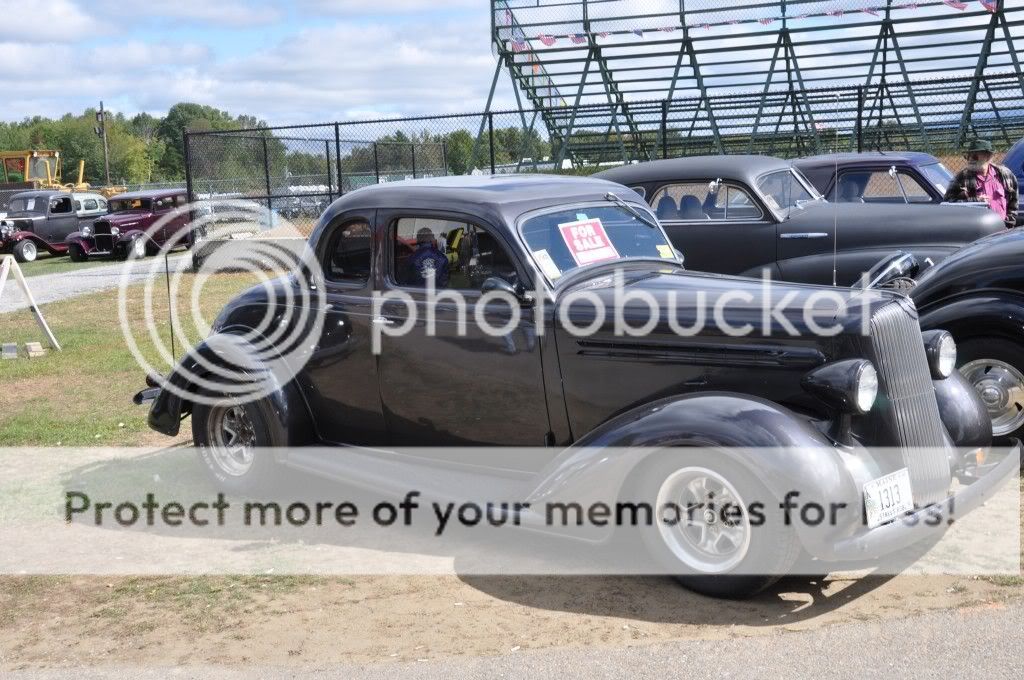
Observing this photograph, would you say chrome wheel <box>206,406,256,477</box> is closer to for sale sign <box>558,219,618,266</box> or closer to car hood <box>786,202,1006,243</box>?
for sale sign <box>558,219,618,266</box>

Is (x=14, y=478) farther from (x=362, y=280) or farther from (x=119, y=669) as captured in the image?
(x=119, y=669)

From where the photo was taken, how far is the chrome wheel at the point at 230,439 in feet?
21.6

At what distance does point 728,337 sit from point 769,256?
5.24 meters

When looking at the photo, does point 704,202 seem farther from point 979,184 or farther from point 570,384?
point 570,384

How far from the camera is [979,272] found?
6.78 m

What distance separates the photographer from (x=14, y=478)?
730 cm

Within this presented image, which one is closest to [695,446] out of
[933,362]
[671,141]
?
[933,362]

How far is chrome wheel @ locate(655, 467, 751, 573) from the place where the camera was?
455 cm

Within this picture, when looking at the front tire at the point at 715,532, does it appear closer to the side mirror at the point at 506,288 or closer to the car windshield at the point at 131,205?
the side mirror at the point at 506,288

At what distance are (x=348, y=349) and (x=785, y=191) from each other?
5.78 meters

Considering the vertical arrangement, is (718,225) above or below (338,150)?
below

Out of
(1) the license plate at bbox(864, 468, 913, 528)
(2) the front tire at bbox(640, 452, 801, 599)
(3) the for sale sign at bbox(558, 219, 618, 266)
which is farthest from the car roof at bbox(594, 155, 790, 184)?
(2) the front tire at bbox(640, 452, 801, 599)

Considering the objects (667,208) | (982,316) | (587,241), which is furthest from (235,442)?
(667,208)

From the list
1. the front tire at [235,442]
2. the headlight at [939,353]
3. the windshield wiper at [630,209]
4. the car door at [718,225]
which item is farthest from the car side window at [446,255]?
the car door at [718,225]
